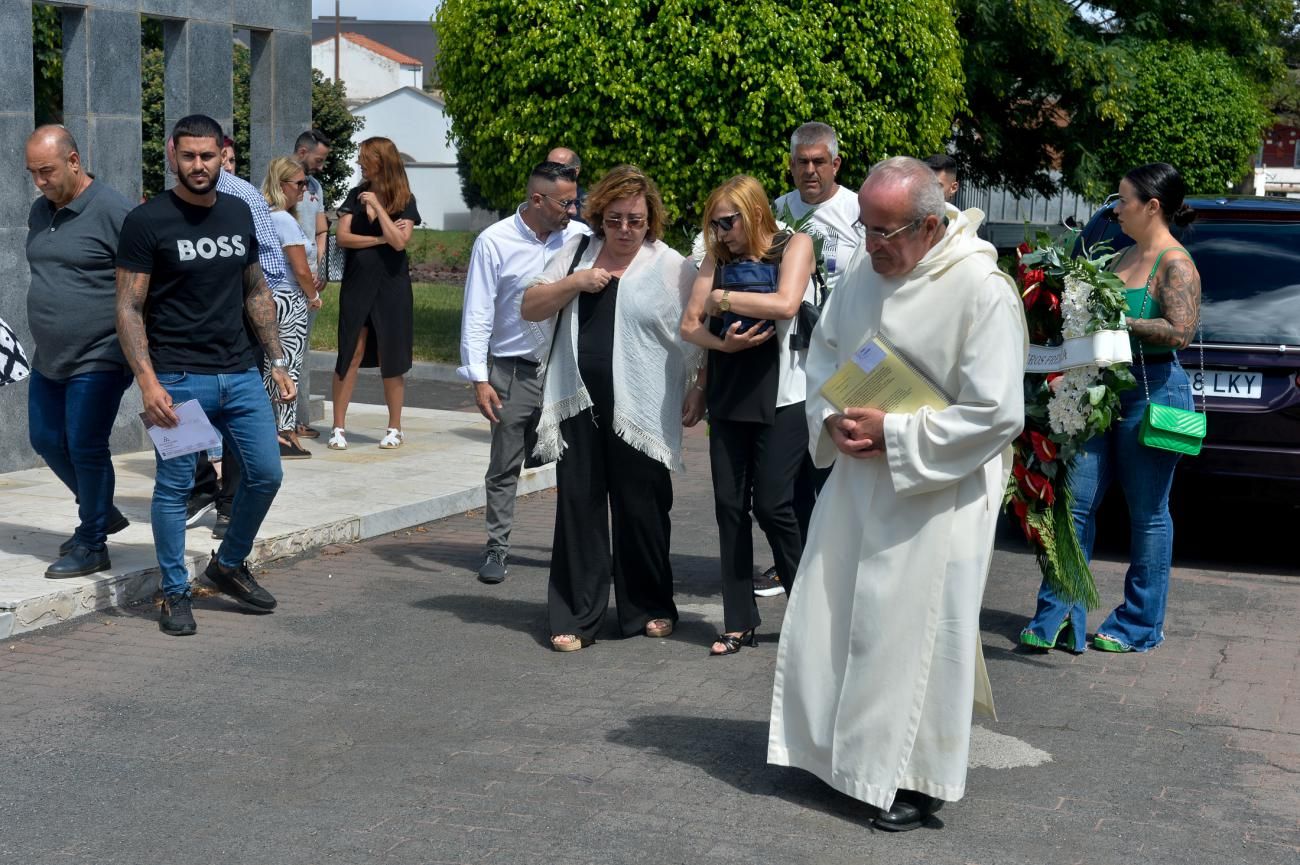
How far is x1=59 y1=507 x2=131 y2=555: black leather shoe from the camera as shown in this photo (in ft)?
23.4

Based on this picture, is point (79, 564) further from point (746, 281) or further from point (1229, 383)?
point (1229, 383)

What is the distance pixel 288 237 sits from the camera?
10031 mm

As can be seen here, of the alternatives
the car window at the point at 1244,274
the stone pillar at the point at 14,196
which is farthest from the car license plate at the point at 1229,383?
the stone pillar at the point at 14,196

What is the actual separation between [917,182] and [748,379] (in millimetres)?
2073

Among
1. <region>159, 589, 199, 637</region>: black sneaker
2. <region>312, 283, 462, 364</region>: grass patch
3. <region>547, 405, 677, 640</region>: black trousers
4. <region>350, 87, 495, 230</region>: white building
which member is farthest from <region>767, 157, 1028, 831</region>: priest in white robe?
<region>350, 87, 495, 230</region>: white building

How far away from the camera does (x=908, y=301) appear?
14.8ft

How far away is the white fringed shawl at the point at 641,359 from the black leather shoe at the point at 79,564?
213 centimetres

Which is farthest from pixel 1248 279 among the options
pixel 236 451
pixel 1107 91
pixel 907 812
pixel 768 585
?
pixel 1107 91

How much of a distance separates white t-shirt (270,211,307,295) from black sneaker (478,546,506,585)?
3.12 m

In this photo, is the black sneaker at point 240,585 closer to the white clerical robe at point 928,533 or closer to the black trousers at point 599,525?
the black trousers at point 599,525

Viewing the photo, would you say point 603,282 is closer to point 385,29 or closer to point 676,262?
point 676,262

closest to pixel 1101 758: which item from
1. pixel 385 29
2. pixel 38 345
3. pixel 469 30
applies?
pixel 38 345

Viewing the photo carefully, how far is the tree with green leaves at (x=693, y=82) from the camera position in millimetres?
15469

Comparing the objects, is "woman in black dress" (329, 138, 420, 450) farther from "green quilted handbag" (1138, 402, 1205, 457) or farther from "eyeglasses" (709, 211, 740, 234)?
"green quilted handbag" (1138, 402, 1205, 457)
